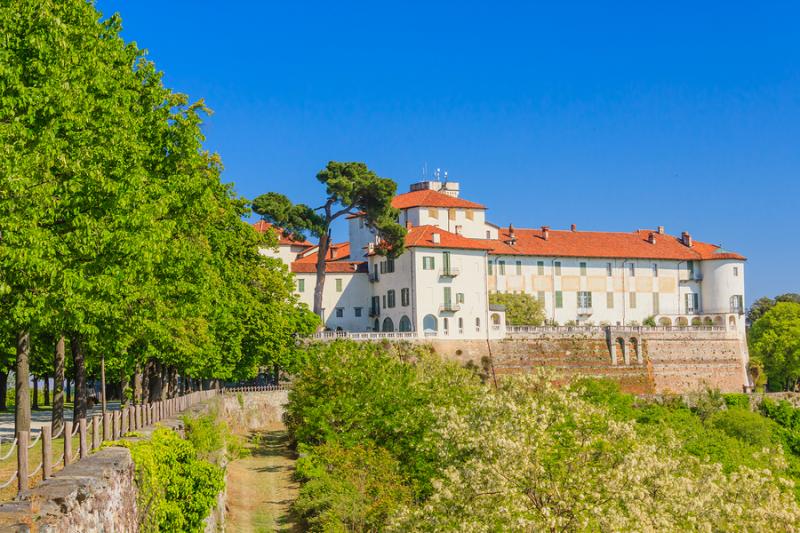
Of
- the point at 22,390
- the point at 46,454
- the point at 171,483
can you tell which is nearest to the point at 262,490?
the point at 22,390

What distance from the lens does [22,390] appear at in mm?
20547

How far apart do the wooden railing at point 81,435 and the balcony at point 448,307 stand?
159 feet

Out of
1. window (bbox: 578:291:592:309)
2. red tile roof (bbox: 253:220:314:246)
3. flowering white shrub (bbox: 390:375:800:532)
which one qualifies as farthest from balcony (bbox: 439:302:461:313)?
flowering white shrub (bbox: 390:375:800:532)

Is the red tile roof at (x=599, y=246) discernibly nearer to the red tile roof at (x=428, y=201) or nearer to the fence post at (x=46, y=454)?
the red tile roof at (x=428, y=201)

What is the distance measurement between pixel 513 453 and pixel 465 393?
17653mm

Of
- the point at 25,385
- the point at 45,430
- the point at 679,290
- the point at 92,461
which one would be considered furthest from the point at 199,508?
the point at 679,290

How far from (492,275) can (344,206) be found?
1978cm

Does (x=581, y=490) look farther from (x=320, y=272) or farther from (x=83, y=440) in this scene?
(x=320, y=272)

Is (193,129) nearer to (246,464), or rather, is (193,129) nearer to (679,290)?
(246,464)

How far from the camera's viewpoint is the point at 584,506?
2028cm

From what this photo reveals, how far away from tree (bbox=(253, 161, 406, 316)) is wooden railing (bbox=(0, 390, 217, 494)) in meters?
45.4

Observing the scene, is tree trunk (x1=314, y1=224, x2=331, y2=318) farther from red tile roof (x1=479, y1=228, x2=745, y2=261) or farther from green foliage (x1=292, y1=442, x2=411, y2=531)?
green foliage (x1=292, y1=442, x2=411, y2=531)

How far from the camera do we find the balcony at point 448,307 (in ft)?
253

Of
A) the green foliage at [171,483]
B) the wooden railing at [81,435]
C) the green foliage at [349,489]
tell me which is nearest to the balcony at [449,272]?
the green foliage at [349,489]
